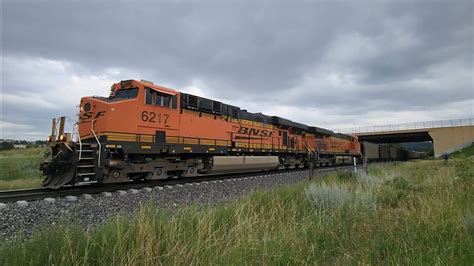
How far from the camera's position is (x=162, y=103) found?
10445 millimetres

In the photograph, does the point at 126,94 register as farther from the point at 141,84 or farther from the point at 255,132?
the point at 255,132

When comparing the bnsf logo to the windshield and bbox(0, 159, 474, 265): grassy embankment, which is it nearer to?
the windshield

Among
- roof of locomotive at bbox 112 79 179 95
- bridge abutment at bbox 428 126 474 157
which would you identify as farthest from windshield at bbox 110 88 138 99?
bridge abutment at bbox 428 126 474 157

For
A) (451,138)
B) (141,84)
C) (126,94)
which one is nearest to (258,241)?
(141,84)

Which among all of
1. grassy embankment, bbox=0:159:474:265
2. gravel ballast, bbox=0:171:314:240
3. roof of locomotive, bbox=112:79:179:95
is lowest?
gravel ballast, bbox=0:171:314:240

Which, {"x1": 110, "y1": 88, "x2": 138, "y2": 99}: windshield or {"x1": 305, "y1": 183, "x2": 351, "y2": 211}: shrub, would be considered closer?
{"x1": 305, "y1": 183, "x2": 351, "y2": 211}: shrub

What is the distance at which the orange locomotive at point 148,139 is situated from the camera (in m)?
8.29

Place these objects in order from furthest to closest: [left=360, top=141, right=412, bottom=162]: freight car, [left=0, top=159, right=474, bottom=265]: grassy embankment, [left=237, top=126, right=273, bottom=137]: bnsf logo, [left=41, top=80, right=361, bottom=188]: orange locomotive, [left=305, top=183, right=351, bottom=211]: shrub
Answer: [left=360, top=141, right=412, bottom=162]: freight car → [left=237, top=126, right=273, bottom=137]: bnsf logo → [left=41, top=80, right=361, bottom=188]: orange locomotive → [left=305, top=183, right=351, bottom=211]: shrub → [left=0, top=159, right=474, bottom=265]: grassy embankment

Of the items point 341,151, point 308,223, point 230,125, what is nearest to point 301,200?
point 308,223

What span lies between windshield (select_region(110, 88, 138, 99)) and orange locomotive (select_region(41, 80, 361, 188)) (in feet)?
0.12

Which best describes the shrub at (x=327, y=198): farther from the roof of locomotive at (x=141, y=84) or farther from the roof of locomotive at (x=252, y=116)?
the roof of locomotive at (x=252, y=116)

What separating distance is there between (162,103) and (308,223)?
7.97m

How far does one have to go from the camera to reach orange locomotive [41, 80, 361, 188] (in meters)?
8.29

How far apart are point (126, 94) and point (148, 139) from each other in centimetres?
180
